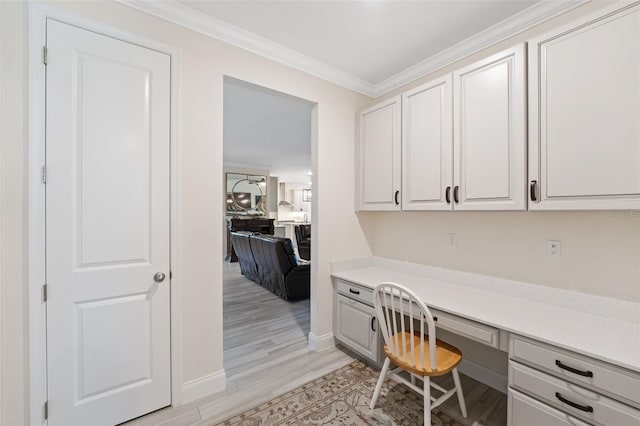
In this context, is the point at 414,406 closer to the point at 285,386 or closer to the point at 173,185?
the point at 285,386

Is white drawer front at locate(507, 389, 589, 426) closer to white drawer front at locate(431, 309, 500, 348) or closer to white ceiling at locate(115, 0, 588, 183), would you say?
white drawer front at locate(431, 309, 500, 348)

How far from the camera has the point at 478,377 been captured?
2.13 m

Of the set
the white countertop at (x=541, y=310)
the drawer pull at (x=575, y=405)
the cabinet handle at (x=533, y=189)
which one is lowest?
the drawer pull at (x=575, y=405)

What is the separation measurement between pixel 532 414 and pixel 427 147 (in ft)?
5.78

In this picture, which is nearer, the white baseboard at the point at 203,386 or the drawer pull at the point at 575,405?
the drawer pull at the point at 575,405

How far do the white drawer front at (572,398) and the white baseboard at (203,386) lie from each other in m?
1.91

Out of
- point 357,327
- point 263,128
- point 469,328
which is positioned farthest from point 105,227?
point 263,128

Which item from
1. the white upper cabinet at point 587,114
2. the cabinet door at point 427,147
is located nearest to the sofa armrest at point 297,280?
the cabinet door at point 427,147

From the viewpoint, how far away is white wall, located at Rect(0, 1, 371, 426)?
1.38 metres

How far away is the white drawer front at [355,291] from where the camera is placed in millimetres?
2258

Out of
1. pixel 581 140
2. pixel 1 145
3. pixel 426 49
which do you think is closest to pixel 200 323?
pixel 1 145

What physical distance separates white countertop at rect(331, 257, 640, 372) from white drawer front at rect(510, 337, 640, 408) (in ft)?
0.15

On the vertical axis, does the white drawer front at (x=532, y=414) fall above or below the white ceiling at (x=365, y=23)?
below

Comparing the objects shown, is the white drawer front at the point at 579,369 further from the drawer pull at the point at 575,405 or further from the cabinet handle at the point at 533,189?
the cabinet handle at the point at 533,189
